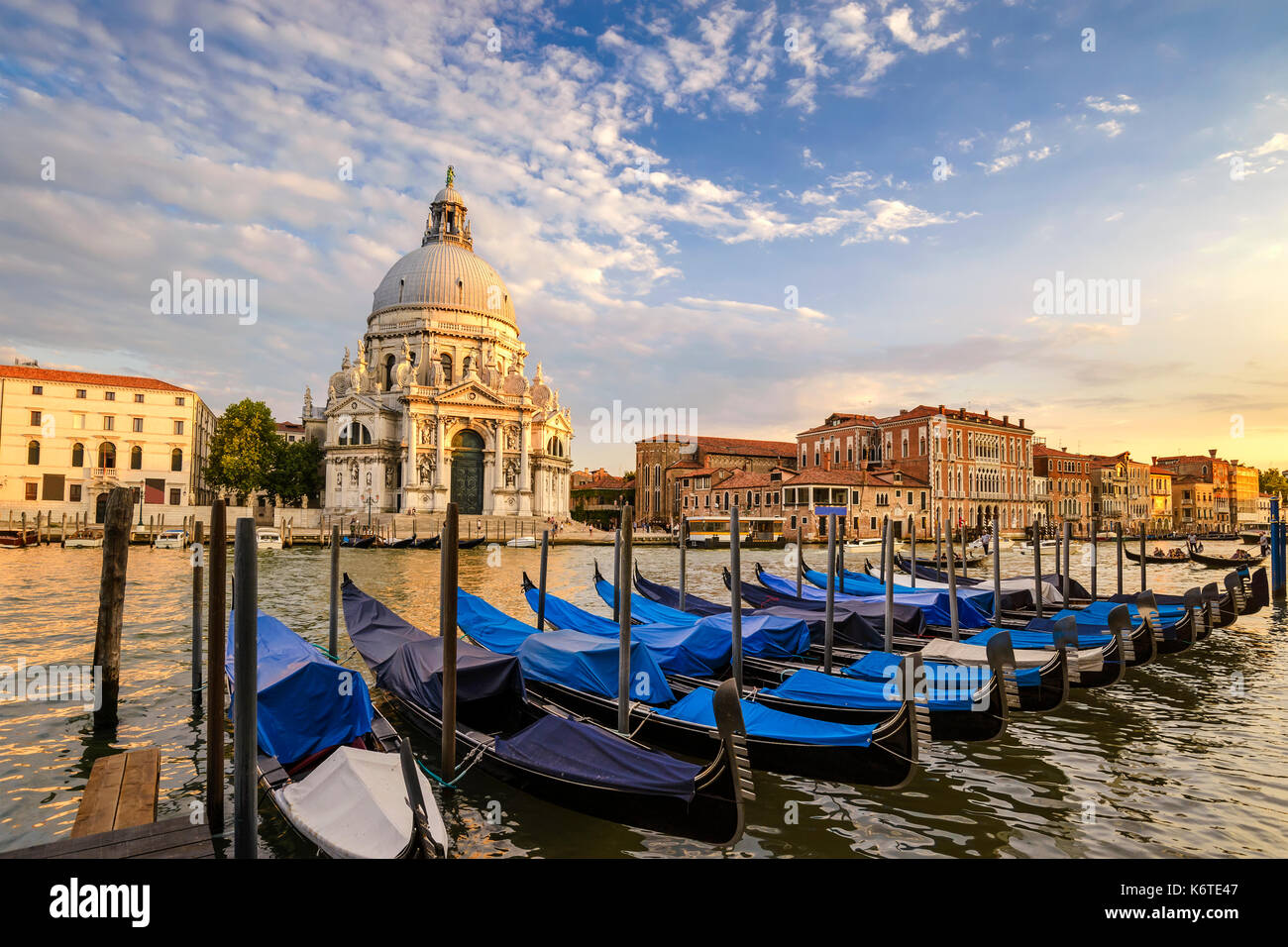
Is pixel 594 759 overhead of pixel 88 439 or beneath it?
beneath

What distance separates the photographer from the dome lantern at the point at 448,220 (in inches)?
2338

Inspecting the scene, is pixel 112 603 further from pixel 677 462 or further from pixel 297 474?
pixel 677 462

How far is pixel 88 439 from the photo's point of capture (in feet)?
142

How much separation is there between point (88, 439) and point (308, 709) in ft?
160

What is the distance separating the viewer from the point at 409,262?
55.4 metres

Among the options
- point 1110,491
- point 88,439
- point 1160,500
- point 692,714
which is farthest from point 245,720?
point 1160,500

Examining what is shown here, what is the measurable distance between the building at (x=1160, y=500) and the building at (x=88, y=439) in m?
80.0

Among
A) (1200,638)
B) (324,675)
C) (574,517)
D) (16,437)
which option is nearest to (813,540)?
(574,517)

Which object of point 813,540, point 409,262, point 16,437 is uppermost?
point 409,262

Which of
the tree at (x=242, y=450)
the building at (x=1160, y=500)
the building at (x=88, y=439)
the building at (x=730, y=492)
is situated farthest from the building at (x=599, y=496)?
the building at (x=1160, y=500)

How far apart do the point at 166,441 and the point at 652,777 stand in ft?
168

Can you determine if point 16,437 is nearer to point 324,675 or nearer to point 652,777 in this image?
point 324,675

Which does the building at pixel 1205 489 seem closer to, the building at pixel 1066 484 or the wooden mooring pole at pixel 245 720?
the building at pixel 1066 484

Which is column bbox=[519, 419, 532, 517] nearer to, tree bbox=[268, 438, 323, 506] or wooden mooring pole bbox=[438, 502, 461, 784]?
tree bbox=[268, 438, 323, 506]
